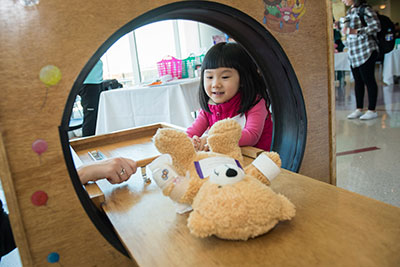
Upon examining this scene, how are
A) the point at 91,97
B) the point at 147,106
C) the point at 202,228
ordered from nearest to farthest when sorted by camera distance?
the point at 202,228 < the point at 147,106 < the point at 91,97

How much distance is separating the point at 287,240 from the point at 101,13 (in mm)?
476

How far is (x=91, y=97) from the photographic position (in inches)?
110

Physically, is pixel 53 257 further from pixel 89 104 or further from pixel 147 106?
pixel 89 104

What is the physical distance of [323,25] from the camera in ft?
2.63

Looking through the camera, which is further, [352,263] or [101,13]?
[101,13]

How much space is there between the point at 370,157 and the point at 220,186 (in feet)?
6.19

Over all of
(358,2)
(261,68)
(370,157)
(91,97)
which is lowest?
(370,157)

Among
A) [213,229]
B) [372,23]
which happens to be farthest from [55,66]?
[372,23]

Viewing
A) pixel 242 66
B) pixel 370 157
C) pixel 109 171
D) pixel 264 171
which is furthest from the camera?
pixel 370 157

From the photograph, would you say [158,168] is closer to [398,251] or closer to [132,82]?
[398,251]

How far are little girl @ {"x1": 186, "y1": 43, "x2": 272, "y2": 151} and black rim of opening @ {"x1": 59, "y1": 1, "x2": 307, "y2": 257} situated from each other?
0.26 metres

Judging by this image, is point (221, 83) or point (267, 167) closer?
point (267, 167)

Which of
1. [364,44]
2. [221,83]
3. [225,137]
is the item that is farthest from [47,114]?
[364,44]

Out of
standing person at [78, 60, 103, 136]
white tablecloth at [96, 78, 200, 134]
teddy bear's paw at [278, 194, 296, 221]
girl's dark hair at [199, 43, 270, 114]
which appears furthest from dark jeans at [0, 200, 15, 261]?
standing person at [78, 60, 103, 136]
